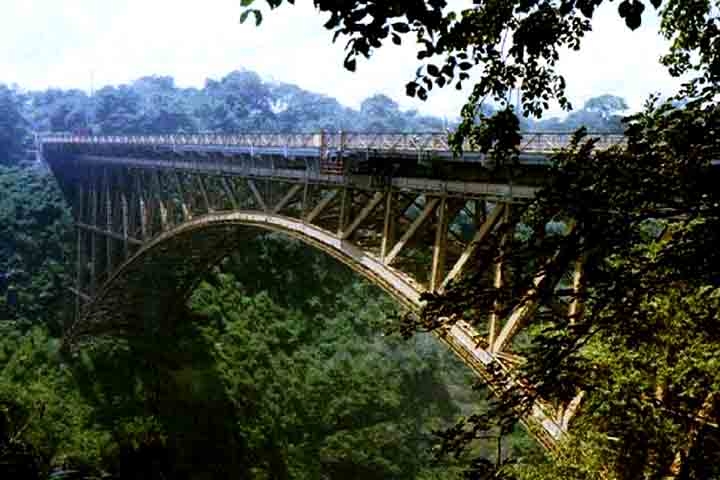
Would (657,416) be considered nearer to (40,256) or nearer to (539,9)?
(539,9)

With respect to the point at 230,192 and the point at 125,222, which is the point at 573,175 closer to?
the point at 230,192

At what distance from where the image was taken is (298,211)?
19.2 metres

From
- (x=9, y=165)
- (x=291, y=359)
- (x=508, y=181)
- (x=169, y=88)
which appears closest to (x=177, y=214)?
(x=291, y=359)

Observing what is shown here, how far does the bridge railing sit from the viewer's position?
1076 cm

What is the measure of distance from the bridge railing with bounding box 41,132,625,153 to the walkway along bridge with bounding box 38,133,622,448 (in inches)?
1.8

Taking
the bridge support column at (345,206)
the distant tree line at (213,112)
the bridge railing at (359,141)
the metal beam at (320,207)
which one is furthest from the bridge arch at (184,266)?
the distant tree line at (213,112)

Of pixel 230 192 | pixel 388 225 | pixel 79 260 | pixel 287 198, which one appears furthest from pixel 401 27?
pixel 79 260

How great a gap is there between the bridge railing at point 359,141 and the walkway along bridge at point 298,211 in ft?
0.15

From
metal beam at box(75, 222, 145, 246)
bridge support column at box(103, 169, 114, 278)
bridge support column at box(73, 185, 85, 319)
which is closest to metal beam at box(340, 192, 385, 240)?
metal beam at box(75, 222, 145, 246)

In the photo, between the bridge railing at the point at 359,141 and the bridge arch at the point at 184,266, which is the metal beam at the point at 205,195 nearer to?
the bridge arch at the point at 184,266

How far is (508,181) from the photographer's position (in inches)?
412

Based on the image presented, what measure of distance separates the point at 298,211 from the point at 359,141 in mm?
5081

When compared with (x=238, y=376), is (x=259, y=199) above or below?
above

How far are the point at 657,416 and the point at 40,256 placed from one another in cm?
3550
